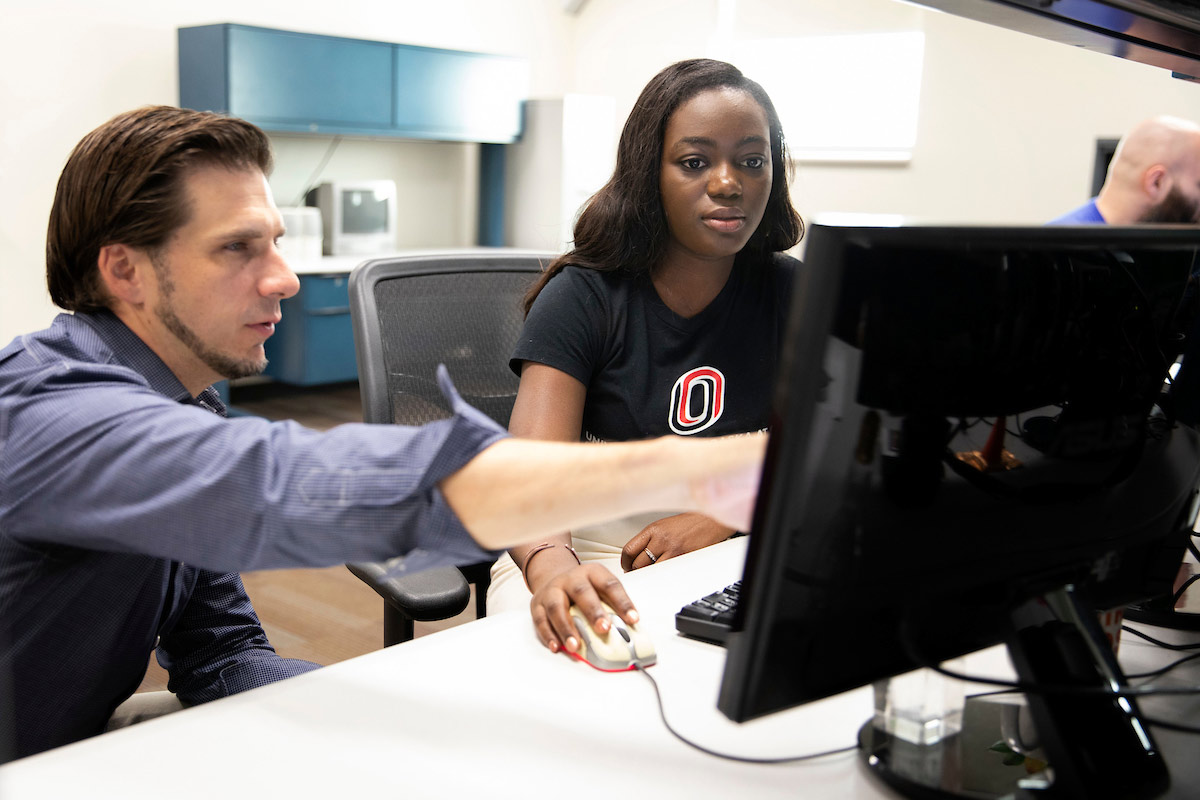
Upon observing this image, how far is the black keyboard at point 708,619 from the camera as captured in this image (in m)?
1.00

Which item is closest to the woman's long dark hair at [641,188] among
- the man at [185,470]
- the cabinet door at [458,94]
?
the man at [185,470]

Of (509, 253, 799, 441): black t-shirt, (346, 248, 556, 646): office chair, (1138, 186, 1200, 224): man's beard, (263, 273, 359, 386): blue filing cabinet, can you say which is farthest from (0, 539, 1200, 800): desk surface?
(263, 273, 359, 386): blue filing cabinet

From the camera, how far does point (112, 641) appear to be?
94cm

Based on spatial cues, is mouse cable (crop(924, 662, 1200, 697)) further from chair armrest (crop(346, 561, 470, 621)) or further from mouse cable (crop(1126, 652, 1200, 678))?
chair armrest (crop(346, 561, 470, 621))

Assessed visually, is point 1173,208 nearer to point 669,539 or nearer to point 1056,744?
point 669,539

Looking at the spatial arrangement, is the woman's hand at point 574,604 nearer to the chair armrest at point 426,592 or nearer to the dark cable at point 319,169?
the chair armrest at point 426,592

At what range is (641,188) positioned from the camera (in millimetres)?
1530

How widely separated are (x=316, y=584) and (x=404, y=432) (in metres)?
2.52

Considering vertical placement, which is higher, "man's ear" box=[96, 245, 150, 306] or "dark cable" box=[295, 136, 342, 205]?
"dark cable" box=[295, 136, 342, 205]

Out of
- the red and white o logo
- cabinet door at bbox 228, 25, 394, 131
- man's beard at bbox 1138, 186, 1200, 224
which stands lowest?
the red and white o logo

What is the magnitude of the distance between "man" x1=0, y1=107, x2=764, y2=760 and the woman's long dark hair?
595 mm

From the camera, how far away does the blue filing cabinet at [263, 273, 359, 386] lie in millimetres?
5043

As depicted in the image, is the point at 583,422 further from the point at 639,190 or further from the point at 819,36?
the point at 819,36

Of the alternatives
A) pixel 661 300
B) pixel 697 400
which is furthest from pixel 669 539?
pixel 661 300
